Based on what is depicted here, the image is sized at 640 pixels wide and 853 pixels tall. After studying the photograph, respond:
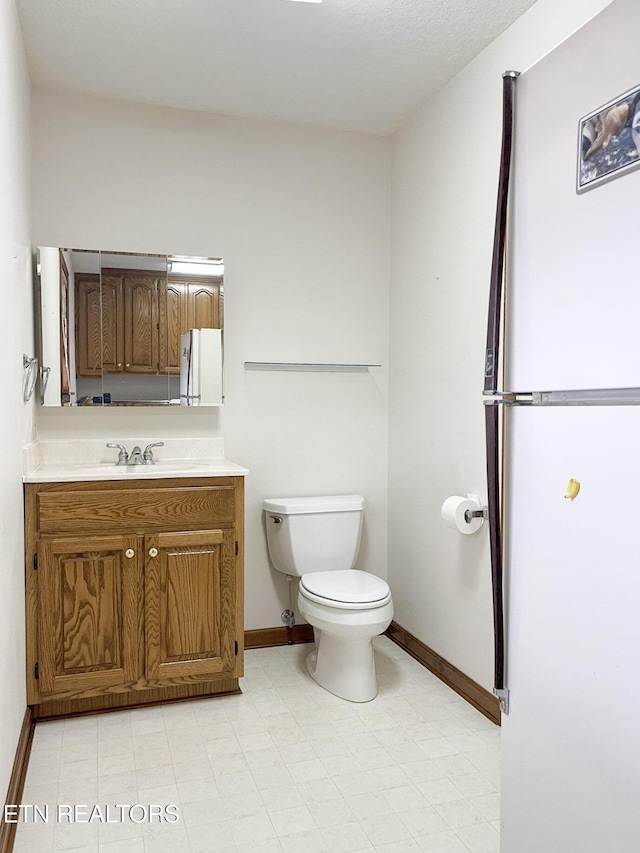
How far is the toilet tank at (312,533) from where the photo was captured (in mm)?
3105

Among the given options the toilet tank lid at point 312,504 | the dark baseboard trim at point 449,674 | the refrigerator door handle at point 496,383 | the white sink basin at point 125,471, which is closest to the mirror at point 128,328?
the white sink basin at point 125,471

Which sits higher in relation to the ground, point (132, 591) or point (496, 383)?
point (496, 383)

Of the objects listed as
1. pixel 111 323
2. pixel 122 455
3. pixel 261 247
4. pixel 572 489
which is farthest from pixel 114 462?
pixel 572 489

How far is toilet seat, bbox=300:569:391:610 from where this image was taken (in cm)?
264

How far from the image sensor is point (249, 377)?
3.26 m

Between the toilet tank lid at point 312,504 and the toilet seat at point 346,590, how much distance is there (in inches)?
11.6

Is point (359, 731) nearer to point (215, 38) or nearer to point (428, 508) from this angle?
point (428, 508)

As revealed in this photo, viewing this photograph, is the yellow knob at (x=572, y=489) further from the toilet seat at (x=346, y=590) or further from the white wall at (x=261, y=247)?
the white wall at (x=261, y=247)

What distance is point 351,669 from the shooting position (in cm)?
271

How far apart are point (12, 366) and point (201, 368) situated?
110 centimetres

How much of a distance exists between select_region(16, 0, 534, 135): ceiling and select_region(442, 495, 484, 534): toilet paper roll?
1.70 m

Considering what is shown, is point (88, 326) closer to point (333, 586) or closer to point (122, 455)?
point (122, 455)

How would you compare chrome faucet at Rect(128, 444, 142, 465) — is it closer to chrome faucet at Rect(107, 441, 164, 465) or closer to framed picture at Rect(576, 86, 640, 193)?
chrome faucet at Rect(107, 441, 164, 465)

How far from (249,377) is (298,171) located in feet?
3.37
